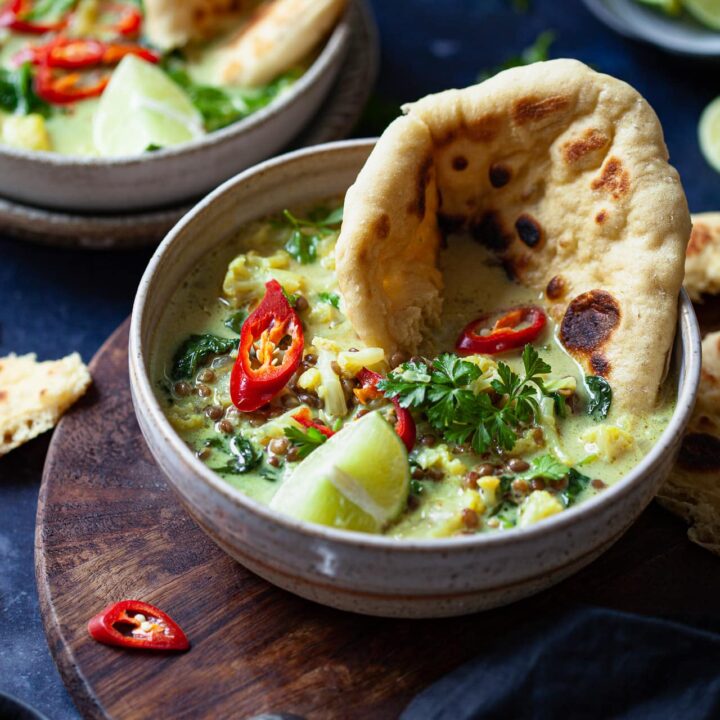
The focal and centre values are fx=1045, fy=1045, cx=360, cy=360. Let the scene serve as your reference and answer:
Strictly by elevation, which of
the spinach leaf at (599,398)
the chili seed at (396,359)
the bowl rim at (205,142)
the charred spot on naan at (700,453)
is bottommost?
the charred spot on naan at (700,453)

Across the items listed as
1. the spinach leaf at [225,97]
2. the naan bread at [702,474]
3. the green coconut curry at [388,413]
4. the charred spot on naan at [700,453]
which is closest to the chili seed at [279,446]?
the green coconut curry at [388,413]

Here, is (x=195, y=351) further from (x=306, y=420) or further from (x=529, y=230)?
(x=529, y=230)

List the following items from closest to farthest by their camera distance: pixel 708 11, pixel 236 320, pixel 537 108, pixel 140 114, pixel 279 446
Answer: pixel 279 446 < pixel 537 108 < pixel 236 320 < pixel 140 114 < pixel 708 11

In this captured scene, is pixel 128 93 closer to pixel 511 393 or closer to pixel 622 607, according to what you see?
pixel 511 393

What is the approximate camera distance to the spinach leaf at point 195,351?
157 inches

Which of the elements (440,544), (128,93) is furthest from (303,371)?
(128,93)

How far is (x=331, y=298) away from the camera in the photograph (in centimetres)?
419

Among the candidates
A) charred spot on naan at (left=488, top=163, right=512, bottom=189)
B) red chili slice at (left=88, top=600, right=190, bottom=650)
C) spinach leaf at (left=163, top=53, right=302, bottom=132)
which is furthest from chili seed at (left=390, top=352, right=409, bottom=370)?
spinach leaf at (left=163, top=53, right=302, bottom=132)

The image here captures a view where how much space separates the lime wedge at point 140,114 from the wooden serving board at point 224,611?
2.09 meters

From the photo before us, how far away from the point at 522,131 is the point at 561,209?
0.34 metres

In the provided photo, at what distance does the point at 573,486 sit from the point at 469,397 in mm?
464

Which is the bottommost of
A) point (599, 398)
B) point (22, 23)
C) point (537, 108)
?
point (599, 398)

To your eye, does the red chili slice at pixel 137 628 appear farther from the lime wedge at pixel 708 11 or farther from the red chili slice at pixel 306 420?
the lime wedge at pixel 708 11

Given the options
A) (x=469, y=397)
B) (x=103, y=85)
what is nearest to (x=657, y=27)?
(x=103, y=85)
